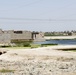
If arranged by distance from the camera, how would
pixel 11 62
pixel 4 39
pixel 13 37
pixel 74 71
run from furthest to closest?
pixel 13 37, pixel 4 39, pixel 11 62, pixel 74 71

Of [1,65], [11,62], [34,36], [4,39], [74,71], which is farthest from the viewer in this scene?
[34,36]

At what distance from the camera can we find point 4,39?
214ft

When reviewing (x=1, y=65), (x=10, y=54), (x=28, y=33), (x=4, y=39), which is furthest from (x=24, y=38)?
(x=1, y=65)

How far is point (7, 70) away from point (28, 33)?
64840 millimetres

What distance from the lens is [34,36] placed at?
93812mm

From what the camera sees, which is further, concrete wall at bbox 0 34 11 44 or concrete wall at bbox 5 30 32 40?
concrete wall at bbox 5 30 32 40

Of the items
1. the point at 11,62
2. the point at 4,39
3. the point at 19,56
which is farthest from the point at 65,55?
the point at 4,39

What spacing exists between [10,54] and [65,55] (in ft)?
19.6

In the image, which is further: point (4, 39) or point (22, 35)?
point (22, 35)

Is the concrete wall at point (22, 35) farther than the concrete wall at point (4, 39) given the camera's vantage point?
Yes

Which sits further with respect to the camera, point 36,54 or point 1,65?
point 36,54

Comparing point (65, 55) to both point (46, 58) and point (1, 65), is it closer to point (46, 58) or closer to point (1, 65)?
point (46, 58)

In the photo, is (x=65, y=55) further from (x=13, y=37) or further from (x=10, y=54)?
(x=13, y=37)

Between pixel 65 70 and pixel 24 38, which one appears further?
pixel 24 38
